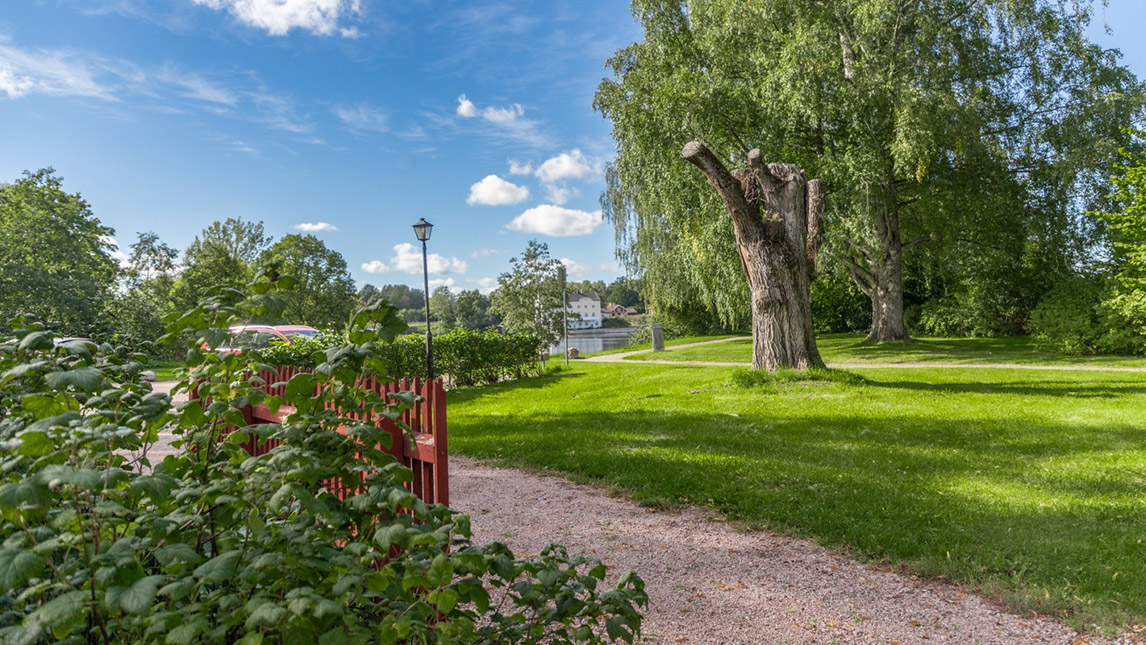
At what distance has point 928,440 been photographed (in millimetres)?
6445

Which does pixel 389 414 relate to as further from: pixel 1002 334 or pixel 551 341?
pixel 1002 334

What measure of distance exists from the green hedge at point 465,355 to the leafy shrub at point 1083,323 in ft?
41.0

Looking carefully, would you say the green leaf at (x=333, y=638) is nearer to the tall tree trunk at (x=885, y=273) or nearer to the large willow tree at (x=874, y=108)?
the large willow tree at (x=874, y=108)

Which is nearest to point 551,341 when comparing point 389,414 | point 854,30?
point 854,30

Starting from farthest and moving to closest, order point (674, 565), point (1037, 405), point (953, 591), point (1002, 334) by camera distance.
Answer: point (1002, 334) < point (1037, 405) < point (674, 565) < point (953, 591)

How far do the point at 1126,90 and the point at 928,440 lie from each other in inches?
587

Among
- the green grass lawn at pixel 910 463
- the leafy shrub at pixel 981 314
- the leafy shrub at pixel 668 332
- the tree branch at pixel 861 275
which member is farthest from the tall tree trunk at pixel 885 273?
the leafy shrub at pixel 668 332

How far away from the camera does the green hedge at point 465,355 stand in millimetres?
10753

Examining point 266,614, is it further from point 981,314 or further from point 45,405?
point 981,314

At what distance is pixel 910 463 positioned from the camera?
220 inches

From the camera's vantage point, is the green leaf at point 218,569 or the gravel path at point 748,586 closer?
the green leaf at point 218,569

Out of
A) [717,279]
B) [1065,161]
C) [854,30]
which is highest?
[854,30]

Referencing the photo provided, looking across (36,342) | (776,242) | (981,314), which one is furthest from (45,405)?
(981,314)

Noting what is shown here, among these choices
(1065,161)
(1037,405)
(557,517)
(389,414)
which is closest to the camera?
(389,414)
